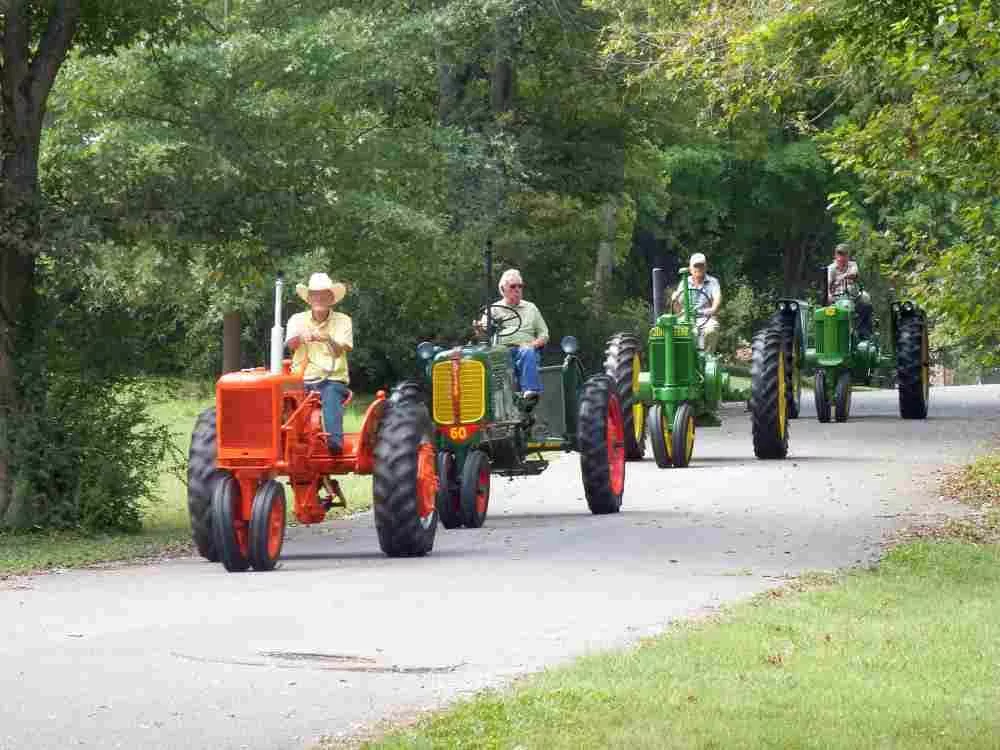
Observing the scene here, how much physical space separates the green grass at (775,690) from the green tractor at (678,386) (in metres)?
12.1

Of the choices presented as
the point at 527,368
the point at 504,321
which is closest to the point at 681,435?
the point at 504,321

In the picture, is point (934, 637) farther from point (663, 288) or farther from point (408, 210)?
point (408, 210)

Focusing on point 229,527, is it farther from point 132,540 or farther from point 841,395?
point 841,395

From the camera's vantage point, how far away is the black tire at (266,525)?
15086 mm

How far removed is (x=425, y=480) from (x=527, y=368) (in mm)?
3752

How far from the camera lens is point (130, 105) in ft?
111

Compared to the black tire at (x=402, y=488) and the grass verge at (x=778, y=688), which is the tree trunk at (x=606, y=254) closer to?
the black tire at (x=402, y=488)

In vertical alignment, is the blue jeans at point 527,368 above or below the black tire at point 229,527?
above

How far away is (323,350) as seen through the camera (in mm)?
16547

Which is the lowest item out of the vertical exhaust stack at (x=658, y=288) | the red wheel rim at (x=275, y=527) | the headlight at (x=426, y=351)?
the red wheel rim at (x=275, y=527)

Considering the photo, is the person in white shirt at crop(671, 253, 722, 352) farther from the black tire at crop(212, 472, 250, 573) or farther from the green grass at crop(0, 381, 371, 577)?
the black tire at crop(212, 472, 250, 573)

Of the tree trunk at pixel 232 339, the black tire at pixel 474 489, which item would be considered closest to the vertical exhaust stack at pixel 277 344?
the black tire at pixel 474 489

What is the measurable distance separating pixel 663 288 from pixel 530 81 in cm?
1973

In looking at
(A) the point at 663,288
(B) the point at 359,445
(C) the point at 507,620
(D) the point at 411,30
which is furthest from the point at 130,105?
(C) the point at 507,620
